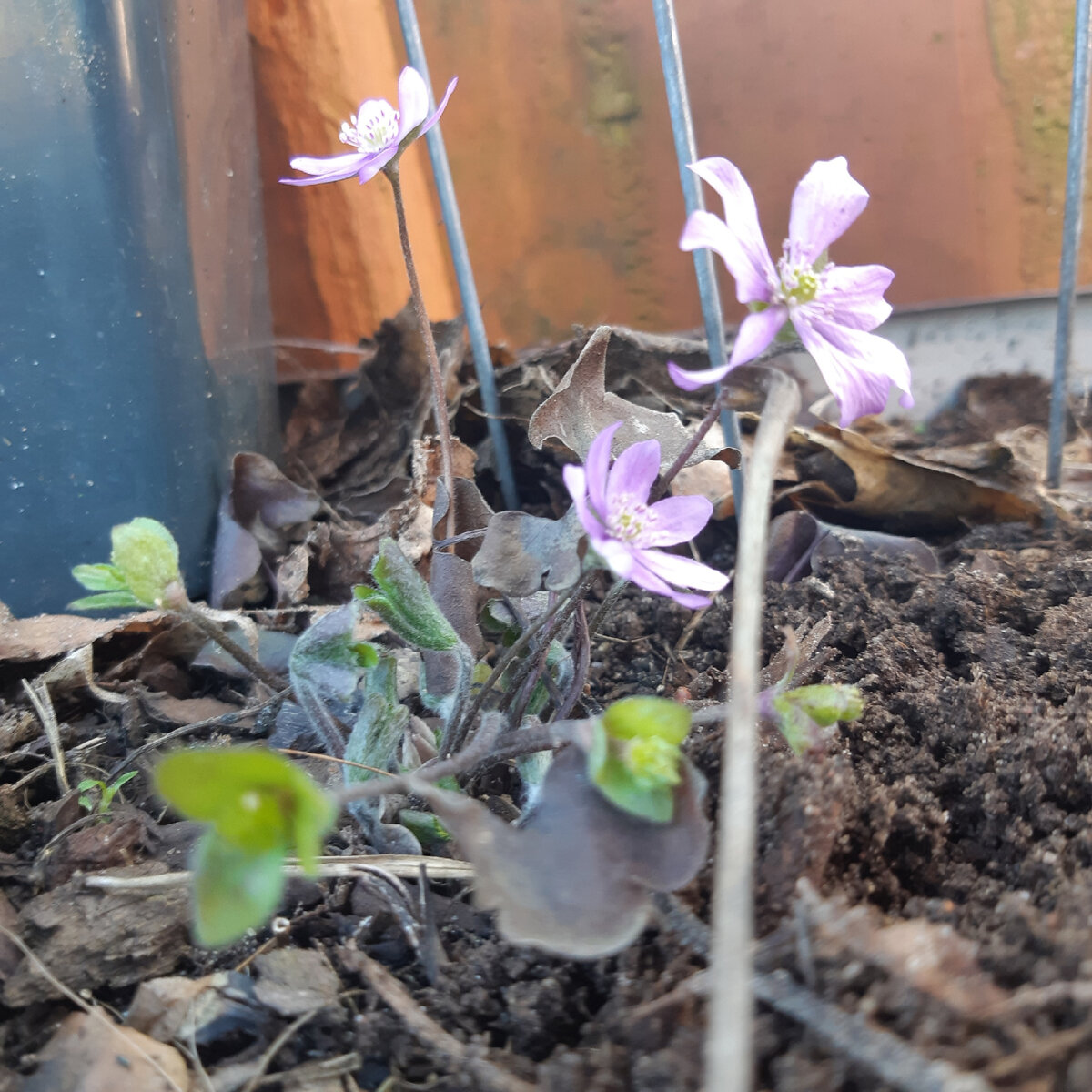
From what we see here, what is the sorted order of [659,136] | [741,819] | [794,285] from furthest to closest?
1. [659,136]
2. [794,285]
3. [741,819]

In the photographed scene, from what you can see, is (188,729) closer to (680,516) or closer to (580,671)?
(580,671)

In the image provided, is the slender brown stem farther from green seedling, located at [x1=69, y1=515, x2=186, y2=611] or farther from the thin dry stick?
green seedling, located at [x1=69, y1=515, x2=186, y2=611]

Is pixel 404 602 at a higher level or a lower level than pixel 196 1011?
higher

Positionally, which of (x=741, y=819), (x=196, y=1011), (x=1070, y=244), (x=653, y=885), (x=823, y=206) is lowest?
(x=196, y=1011)

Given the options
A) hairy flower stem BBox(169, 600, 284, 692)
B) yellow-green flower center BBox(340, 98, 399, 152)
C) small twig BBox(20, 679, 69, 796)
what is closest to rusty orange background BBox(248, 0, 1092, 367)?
yellow-green flower center BBox(340, 98, 399, 152)

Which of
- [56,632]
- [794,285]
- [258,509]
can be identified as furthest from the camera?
[258,509]

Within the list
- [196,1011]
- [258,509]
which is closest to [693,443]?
[196,1011]
